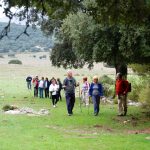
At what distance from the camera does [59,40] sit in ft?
163

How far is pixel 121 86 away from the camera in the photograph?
2517cm

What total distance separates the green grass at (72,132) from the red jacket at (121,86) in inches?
51.1

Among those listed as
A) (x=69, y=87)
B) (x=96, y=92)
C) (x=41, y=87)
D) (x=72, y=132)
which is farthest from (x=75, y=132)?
(x=41, y=87)

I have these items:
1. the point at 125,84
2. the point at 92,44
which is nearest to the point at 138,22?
the point at 125,84

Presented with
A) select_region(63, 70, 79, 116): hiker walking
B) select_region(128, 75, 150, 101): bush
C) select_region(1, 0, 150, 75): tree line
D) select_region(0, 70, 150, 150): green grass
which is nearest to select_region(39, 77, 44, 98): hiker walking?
select_region(1, 0, 150, 75): tree line

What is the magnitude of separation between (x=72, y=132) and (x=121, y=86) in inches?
237

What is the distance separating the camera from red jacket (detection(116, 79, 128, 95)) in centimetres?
2511

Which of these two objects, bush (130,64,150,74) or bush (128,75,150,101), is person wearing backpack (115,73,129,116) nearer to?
bush (130,64,150,74)

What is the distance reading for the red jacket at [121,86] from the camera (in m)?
25.1

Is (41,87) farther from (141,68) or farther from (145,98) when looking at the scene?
(145,98)

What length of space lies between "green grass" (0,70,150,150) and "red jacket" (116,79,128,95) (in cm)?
130

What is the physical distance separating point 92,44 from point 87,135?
45.0ft

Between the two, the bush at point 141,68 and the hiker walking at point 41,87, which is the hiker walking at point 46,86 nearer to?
the hiker walking at point 41,87

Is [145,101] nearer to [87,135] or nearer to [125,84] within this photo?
[125,84]
